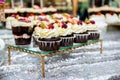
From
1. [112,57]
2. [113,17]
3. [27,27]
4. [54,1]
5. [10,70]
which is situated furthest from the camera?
[54,1]

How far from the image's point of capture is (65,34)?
358cm

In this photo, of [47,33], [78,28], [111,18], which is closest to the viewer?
[47,33]

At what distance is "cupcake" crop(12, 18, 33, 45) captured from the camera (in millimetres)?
3771

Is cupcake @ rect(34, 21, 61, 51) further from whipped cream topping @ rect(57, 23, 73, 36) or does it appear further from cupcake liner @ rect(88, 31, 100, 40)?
cupcake liner @ rect(88, 31, 100, 40)

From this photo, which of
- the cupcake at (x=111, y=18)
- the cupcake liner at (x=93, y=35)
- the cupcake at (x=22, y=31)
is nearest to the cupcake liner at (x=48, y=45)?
the cupcake at (x=22, y=31)

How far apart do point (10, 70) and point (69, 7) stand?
4.74 meters

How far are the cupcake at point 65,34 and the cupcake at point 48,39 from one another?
0.20 m

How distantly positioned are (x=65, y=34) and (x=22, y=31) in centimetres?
63

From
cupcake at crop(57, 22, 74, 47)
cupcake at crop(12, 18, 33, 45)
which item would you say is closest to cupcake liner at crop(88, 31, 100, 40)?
cupcake at crop(57, 22, 74, 47)

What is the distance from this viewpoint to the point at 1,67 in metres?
3.66

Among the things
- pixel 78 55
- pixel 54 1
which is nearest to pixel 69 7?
pixel 54 1

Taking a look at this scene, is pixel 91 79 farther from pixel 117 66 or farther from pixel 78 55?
pixel 78 55

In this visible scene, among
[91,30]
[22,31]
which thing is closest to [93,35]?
[91,30]

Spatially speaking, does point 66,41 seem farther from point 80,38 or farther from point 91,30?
point 91,30
